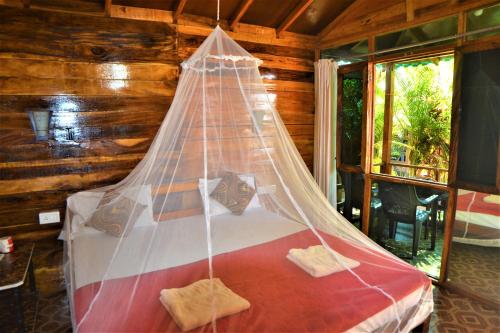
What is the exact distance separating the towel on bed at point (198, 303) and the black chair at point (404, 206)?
8.28 ft

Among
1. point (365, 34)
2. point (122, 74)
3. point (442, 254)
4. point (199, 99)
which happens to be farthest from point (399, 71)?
point (122, 74)

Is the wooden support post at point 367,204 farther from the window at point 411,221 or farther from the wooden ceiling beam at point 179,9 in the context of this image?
the wooden ceiling beam at point 179,9

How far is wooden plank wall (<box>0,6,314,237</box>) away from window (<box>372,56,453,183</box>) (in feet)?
7.56

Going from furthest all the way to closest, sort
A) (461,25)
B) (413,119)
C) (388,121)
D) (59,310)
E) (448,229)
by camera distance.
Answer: (388,121), (413,119), (448,229), (461,25), (59,310)

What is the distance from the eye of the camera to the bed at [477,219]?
312cm

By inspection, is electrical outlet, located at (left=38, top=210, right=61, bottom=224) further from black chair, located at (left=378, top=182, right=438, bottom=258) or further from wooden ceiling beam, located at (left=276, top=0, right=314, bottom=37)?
black chair, located at (left=378, top=182, right=438, bottom=258)

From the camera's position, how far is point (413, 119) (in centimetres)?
402

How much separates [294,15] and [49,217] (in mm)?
3418

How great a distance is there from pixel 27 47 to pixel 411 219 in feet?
13.8

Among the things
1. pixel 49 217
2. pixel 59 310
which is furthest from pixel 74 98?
pixel 59 310

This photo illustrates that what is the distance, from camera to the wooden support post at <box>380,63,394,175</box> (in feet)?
13.2

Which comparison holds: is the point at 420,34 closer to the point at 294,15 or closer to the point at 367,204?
the point at 294,15

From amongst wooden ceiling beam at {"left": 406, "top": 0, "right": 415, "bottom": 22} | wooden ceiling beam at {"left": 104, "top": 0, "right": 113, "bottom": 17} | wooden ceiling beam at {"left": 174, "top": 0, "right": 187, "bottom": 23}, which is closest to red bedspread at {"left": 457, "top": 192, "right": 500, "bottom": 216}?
wooden ceiling beam at {"left": 406, "top": 0, "right": 415, "bottom": 22}

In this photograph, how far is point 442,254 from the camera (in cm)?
342
